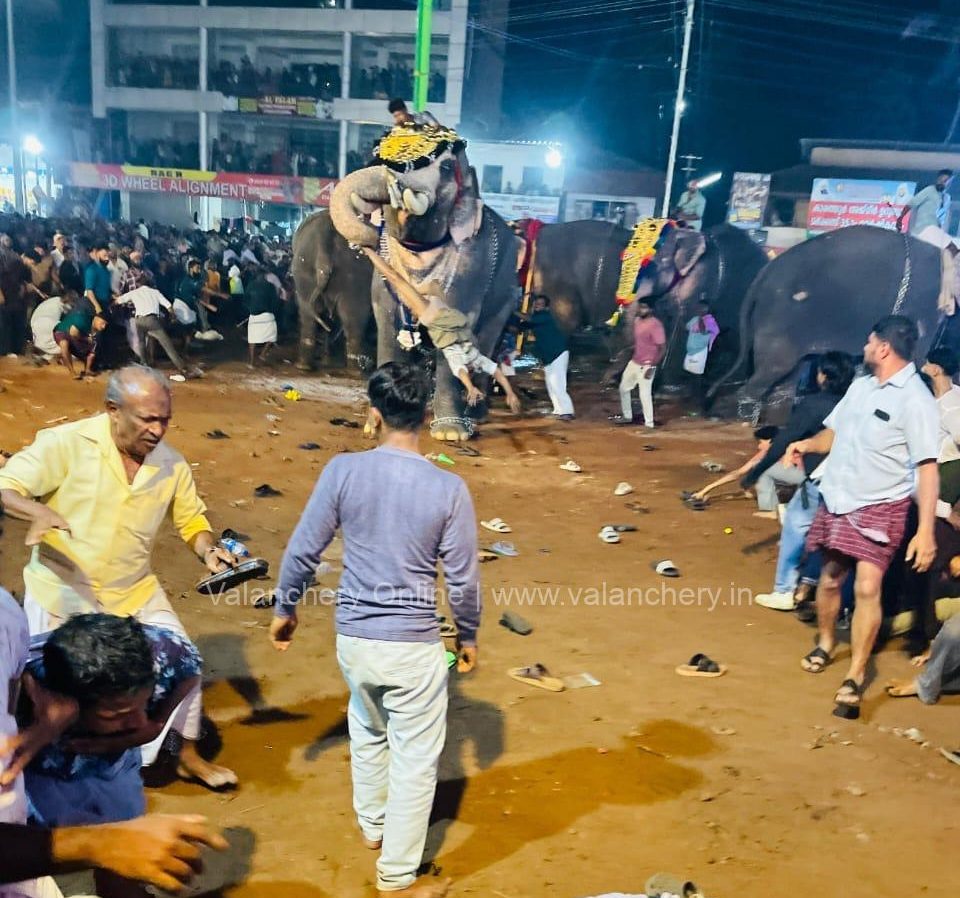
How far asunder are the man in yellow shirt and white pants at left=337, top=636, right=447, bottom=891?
0.75 meters

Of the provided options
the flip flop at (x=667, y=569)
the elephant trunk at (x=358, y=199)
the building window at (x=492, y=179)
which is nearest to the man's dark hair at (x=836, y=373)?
the flip flop at (x=667, y=569)

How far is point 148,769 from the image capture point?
3650 millimetres

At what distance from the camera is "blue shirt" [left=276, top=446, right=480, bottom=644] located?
2.89m

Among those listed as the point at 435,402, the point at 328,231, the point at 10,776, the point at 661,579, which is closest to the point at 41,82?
the point at 328,231

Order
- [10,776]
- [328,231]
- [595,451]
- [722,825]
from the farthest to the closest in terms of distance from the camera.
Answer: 1. [328,231]
2. [595,451]
3. [722,825]
4. [10,776]

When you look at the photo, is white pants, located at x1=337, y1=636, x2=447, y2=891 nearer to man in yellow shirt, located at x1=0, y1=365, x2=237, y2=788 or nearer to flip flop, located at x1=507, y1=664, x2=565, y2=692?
man in yellow shirt, located at x1=0, y1=365, x2=237, y2=788

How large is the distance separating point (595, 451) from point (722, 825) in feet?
20.1

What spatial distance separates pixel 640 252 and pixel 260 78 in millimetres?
27018

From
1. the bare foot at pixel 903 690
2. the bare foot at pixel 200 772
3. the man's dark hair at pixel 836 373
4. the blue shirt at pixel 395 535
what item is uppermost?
the man's dark hair at pixel 836 373

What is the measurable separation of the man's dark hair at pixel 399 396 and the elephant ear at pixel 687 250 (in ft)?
32.5

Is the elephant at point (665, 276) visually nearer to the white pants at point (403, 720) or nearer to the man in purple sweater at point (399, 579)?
the man in purple sweater at point (399, 579)

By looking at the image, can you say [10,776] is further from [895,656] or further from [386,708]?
[895,656]

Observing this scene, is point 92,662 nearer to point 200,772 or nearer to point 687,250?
point 200,772

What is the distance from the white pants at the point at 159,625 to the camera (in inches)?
128
